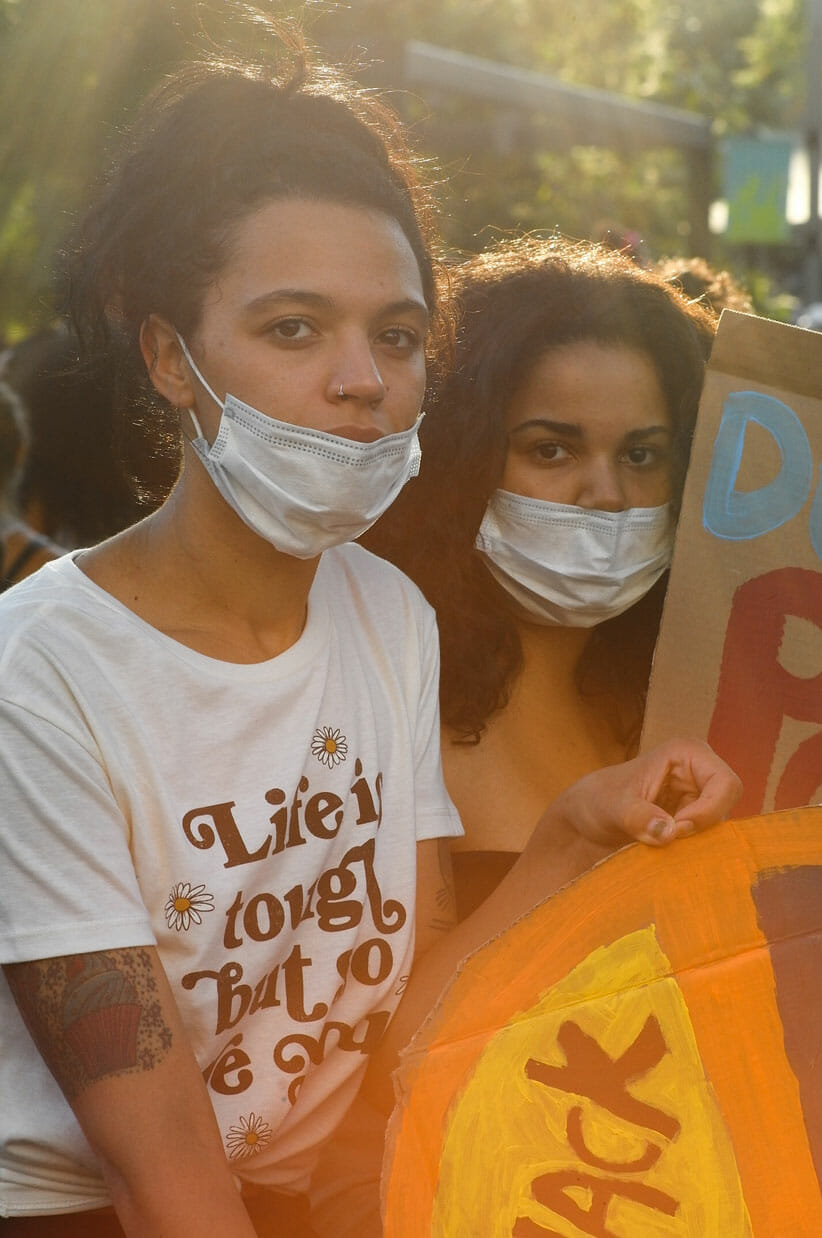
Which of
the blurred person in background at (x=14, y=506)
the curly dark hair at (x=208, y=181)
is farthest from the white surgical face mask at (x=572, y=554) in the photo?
the blurred person in background at (x=14, y=506)

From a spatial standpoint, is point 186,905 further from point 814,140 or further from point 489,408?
point 814,140

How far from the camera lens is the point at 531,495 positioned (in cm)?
244

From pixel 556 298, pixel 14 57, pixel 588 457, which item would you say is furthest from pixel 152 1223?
pixel 14 57

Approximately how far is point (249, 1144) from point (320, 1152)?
0.70 ft

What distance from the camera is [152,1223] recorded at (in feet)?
5.18

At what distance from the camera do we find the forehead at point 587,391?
241 cm

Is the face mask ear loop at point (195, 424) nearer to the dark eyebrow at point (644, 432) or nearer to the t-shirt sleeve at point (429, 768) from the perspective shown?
the t-shirt sleeve at point (429, 768)

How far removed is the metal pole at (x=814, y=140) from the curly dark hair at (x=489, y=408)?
5004 mm

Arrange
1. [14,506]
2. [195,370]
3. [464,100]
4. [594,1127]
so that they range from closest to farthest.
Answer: [594,1127] < [195,370] < [14,506] < [464,100]

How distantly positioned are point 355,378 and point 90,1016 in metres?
0.82

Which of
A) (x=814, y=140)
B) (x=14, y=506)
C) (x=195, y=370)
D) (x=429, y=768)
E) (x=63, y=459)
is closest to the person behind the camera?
(x=195, y=370)

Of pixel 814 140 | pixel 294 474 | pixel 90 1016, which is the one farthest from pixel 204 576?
pixel 814 140

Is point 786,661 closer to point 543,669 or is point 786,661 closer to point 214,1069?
point 543,669

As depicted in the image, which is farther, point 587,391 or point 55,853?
point 587,391
